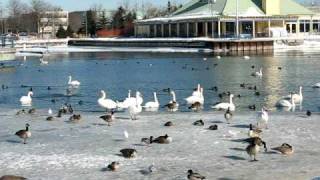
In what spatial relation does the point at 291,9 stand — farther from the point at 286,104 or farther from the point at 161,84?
the point at 286,104

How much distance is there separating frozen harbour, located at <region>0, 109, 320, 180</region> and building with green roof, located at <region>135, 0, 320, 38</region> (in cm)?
8284

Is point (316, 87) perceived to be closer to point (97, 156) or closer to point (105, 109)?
point (105, 109)

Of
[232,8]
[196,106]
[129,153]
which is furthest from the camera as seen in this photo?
[232,8]

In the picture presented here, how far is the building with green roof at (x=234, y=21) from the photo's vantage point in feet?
351

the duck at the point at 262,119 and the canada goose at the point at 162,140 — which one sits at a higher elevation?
the duck at the point at 262,119

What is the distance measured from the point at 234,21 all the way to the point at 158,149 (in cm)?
9449

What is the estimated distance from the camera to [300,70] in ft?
149

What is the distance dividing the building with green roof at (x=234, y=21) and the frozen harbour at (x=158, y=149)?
82.8m

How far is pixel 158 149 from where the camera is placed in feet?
49.9

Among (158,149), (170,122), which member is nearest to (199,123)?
(170,122)

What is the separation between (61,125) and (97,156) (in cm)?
503

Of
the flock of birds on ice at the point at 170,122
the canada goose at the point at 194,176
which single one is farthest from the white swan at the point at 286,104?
the canada goose at the point at 194,176

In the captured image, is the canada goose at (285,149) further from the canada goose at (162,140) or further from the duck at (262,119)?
the duck at (262,119)

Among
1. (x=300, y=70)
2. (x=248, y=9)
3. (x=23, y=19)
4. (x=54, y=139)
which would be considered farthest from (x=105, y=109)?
(x=23, y=19)
